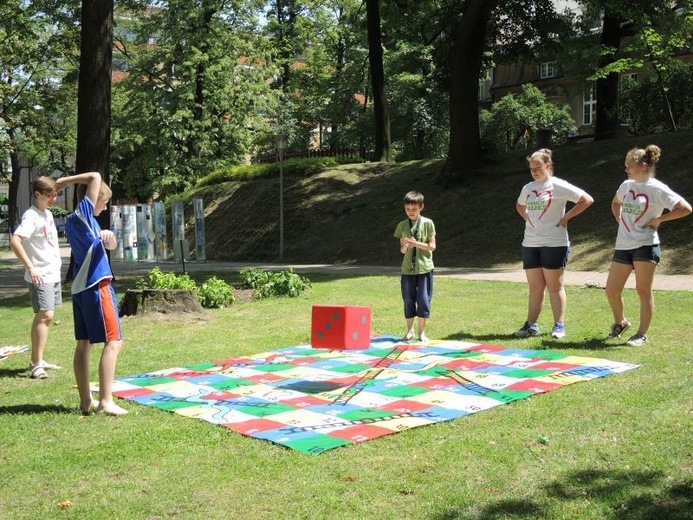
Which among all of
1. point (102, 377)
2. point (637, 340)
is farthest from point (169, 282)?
point (637, 340)

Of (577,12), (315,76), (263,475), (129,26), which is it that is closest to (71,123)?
(129,26)

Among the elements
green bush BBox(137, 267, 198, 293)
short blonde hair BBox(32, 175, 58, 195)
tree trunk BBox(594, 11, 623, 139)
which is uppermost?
tree trunk BBox(594, 11, 623, 139)

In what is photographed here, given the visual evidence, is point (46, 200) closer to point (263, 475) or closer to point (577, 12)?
point (263, 475)

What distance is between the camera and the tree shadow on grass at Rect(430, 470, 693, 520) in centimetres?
394

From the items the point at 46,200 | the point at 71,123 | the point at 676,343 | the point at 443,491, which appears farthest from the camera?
the point at 71,123

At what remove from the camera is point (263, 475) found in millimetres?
4668

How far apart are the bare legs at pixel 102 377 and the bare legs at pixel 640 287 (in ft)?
17.1

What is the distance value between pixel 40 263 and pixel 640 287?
6122 mm

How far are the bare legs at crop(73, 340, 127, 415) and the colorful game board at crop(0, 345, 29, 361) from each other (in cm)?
344

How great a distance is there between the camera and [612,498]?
4.12 meters

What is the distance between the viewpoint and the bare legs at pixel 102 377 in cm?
622

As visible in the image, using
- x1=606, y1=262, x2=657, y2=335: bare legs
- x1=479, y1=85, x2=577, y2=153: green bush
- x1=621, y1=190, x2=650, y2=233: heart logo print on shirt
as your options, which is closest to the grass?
x1=606, y1=262, x2=657, y2=335: bare legs

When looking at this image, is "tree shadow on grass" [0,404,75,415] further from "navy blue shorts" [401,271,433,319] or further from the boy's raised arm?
"navy blue shorts" [401,271,433,319]

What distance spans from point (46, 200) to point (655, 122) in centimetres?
2404
